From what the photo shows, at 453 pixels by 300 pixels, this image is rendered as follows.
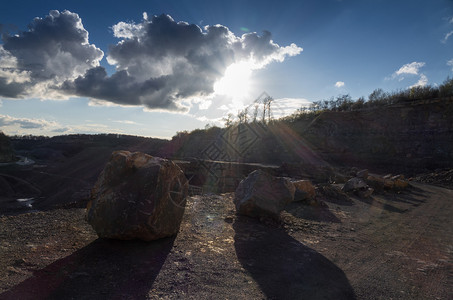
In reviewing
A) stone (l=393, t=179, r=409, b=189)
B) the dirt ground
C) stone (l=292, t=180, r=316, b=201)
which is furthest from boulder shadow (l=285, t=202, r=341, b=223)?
stone (l=393, t=179, r=409, b=189)

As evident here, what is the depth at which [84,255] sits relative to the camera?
9.39 feet

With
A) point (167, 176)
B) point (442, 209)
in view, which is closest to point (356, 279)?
point (167, 176)

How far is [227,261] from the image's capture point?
2.98m

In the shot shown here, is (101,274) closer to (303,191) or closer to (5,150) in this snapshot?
(303,191)

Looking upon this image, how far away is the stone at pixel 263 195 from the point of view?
473 cm

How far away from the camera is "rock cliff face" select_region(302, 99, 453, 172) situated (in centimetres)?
1872

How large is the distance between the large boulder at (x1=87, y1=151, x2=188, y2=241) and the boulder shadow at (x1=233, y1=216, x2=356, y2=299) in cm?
115

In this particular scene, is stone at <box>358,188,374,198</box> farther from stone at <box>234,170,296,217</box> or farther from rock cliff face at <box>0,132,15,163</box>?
rock cliff face at <box>0,132,15,163</box>

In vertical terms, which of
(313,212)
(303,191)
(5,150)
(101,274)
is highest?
(303,191)

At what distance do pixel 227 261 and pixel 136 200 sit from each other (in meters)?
1.42

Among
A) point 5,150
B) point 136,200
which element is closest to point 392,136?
point 136,200

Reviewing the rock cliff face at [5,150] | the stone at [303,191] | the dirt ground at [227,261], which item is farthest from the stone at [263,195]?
the rock cliff face at [5,150]

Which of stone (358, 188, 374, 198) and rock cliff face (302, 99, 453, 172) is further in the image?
rock cliff face (302, 99, 453, 172)

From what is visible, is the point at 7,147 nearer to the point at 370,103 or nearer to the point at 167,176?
the point at 167,176
